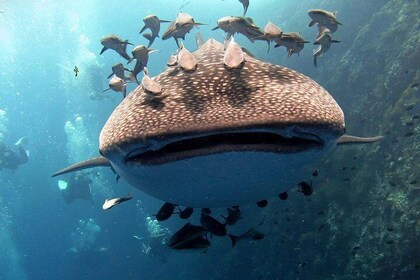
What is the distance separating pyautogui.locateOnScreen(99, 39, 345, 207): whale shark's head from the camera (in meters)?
2.12

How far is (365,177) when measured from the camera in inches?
516

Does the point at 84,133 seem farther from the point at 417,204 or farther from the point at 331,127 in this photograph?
the point at 331,127

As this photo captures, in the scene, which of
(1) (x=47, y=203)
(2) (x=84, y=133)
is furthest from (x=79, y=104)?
(1) (x=47, y=203)

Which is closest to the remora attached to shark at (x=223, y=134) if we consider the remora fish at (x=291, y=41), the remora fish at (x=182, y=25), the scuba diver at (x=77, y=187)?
the remora fish at (x=291, y=41)

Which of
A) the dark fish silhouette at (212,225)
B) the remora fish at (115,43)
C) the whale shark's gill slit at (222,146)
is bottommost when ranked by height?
the dark fish silhouette at (212,225)

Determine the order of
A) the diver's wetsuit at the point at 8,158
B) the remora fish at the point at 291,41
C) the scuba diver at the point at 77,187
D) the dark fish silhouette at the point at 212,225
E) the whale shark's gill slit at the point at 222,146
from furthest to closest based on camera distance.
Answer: the scuba diver at the point at 77,187 < the diver's wetsuit at the point at 8,158 < the remora fish at the point at 291,41 < the dark fish silhouette at the point at 212,225 < the whale shark's gill slit at the point at 222,146

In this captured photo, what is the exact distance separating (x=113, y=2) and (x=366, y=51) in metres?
48.5

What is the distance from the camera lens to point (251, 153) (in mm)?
2123

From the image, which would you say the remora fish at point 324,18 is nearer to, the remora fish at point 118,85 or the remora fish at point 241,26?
the remora fish at point 241,26

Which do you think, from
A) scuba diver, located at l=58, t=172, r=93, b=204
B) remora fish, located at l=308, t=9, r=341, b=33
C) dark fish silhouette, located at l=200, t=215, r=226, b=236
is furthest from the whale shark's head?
scuba diver, located at l=58, t=172, r=93, b=204

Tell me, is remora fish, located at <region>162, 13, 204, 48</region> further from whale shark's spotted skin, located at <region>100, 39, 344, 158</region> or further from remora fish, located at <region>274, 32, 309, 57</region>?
whale shark's spotted skin, located at <region>100, 39, 344, 158</region>

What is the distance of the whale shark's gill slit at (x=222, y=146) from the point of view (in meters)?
2.09

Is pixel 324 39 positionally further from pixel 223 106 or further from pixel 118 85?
pixel 223 106

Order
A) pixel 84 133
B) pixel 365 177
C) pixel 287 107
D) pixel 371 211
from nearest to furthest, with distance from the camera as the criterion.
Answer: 1. pixel 287 107
2. pixel 371 211
3. pixel 365 177
4. pixel 84 133
